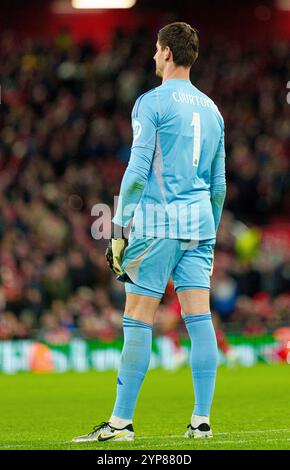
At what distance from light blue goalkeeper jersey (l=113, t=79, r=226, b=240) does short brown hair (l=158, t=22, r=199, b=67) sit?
0.50ft

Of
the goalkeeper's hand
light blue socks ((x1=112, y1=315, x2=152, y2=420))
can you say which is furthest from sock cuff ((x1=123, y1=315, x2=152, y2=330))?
the goalkeeper's hand

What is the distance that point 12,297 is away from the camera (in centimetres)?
1816

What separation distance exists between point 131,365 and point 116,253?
650 millimetres

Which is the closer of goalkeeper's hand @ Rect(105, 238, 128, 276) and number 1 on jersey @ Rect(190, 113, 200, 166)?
goalkeeper's hand @ Rect(105, 238, 128, 276)

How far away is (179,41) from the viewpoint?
715 cm

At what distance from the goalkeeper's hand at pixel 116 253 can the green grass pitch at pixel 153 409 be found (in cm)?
101

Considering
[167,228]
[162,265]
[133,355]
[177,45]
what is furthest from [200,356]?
[177,45]

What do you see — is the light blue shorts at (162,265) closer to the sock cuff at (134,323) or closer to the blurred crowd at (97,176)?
the sock cuff at (134,323)

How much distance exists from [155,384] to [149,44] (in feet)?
44.4

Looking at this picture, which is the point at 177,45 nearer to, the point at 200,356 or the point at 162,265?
the point at 162,265

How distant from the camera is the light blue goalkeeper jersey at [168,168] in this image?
7.02 metres

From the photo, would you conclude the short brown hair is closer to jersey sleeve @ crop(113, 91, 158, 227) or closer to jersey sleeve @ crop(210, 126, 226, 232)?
jersey sleeve @ crop(113, 91, 158, 227)

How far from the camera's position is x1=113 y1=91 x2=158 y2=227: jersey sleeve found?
22.9 feet

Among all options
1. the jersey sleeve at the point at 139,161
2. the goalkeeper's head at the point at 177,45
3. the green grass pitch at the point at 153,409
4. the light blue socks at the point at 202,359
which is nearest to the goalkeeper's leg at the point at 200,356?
the light blue socks at the point at 202,359
